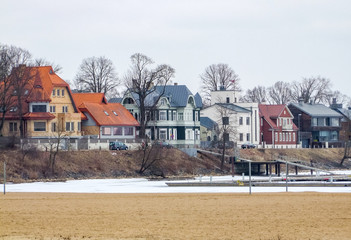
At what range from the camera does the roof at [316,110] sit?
5945 inches

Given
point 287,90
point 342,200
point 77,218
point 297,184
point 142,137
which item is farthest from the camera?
point 287,90

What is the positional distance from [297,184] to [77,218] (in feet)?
124

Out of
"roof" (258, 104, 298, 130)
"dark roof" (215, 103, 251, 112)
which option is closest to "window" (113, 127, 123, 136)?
"dark roof" (215, 103, 251, 112)

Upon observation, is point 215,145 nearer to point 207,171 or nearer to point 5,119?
point 207,171

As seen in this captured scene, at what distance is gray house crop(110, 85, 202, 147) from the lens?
115438 mm

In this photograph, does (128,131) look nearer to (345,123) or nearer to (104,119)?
(104,119)

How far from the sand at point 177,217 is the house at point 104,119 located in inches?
1995

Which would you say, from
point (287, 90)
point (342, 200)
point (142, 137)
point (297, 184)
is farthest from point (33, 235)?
point (287, 90)

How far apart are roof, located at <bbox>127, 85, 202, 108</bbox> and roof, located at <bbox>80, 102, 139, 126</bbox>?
3.58 metres

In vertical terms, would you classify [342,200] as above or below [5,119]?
below

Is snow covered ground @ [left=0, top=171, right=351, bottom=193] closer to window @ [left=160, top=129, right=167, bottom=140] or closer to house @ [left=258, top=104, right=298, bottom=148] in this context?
window @ [left=160, top=129, right=167, bottom=140]

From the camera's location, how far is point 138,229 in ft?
115

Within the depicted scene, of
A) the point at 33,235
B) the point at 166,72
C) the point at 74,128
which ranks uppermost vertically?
the point at 166,72

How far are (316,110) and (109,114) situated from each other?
178 ft
